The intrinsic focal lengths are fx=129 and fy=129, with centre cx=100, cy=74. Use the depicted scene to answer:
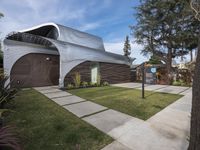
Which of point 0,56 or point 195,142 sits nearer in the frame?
point 195,142

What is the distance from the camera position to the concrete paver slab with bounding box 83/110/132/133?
3.15 meters

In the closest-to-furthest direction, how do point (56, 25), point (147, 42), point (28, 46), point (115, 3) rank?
point (28, 46), point (115, 3), point (56, 25), point (147, 42)

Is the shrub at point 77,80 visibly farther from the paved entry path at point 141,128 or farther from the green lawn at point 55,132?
the green lawn at point 55,132

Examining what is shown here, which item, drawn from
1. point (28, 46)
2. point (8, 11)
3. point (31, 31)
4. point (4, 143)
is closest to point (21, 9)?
point (8, 11)

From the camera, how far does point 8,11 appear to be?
866cm

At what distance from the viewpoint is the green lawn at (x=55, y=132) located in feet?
7.69

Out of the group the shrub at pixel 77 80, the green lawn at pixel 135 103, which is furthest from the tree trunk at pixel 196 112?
the shrub at pixel 77 80

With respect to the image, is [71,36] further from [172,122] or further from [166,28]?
[172,122]

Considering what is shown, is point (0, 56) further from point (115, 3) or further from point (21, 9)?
point (115, 3)

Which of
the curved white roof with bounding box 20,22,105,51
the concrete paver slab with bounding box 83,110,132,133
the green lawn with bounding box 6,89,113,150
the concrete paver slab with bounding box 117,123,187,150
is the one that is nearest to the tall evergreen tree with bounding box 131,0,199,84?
the curved white roof with bounding box 20,22,105,51

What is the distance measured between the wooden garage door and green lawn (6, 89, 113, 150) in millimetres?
5536

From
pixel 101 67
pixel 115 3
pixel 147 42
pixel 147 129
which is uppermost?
pixel 115 3

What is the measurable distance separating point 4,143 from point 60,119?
2011mm

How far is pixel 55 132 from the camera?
9.12 feet
